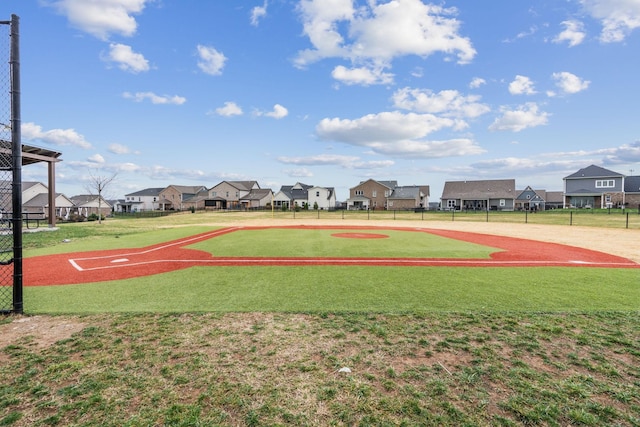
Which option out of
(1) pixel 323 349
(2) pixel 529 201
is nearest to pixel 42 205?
(1) pixel 323 349

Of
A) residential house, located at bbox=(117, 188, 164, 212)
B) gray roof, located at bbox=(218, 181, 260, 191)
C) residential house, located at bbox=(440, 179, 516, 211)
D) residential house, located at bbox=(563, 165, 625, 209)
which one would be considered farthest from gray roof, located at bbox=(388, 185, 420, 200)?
residential house, located at bbox=(117, 188, 164, 212)

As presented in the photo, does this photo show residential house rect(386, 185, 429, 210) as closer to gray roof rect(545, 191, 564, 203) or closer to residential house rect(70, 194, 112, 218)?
gray roof rect(545, 191, 564, 203)

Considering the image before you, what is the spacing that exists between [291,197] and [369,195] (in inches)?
705

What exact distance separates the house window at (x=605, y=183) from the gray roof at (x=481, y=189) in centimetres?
1248

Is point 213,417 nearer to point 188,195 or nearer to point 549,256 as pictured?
point 549,256

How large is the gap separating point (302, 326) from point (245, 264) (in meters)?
5.39

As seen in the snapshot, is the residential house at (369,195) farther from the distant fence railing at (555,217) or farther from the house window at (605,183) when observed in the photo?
the house window at (605,183)

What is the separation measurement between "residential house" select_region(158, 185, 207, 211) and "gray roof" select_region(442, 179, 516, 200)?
61.0m

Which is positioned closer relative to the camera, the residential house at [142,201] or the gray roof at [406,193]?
the gray roof at [406,193]

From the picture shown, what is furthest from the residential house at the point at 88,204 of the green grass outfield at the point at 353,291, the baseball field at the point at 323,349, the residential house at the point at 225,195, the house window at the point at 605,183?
the house window at the point at 605,183

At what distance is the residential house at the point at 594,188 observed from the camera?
164 feet

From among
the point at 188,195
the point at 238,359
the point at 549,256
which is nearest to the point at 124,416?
the point at 238,359

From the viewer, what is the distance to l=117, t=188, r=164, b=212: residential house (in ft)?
289

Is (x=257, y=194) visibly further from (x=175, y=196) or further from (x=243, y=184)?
(x=175, y=196)
